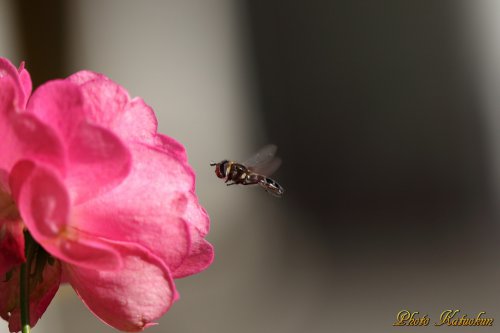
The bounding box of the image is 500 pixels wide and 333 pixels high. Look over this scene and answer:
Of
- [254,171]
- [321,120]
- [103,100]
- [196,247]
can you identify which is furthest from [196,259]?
[321,120]

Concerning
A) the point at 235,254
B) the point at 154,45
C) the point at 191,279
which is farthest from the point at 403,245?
the point at 154,45

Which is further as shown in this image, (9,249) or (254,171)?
(254,171)

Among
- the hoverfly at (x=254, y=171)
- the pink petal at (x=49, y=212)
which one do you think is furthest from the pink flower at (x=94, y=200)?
the hoverfly at (x=254, y=171)

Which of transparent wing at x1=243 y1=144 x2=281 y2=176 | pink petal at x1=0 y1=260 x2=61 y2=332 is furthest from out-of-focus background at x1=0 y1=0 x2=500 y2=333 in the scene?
pink petal at x1=0 y1=260 x2=61 y2=332

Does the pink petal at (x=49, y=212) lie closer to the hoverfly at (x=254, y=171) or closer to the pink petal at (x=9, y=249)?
the pink petal at (x=9, y=249)

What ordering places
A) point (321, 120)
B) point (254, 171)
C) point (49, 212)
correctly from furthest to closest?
point (321, 120)
point (254, 171)
point (49, 212)

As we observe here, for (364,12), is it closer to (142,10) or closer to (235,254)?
(142,10)

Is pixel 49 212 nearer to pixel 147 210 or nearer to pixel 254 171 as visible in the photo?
pixel 147 210


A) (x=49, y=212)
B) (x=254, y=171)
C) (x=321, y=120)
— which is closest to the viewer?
(x=49, y=212)
